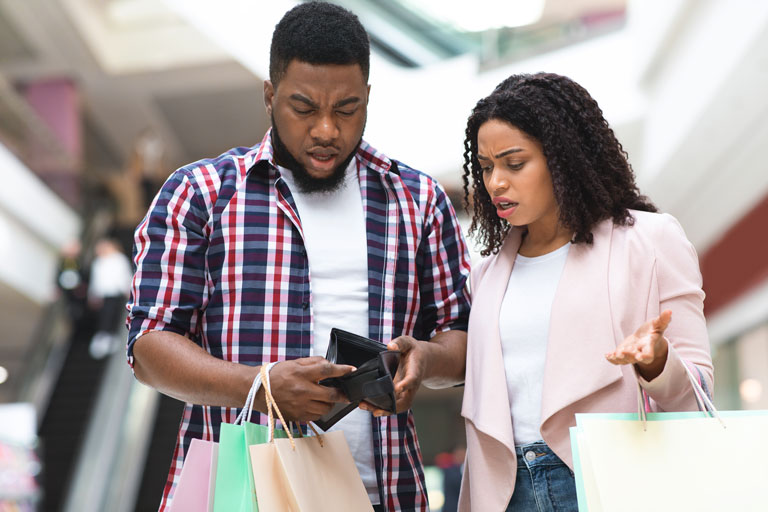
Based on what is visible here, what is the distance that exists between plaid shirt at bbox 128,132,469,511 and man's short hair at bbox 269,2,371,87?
0.25 metres

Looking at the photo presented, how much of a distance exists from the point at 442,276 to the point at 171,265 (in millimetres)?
729

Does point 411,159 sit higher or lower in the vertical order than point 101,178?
lower

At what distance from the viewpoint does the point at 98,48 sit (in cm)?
1500

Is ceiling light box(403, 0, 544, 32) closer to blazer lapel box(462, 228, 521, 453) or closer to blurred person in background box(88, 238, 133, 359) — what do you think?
blurred person in background box(88, 238, 133, 359)

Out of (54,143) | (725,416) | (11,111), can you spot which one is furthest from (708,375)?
(54,143)

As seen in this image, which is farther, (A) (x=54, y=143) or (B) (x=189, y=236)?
(A) (x=54, y=143)

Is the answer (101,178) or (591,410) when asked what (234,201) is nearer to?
(591,410)

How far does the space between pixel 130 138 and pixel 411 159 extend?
9106 mm

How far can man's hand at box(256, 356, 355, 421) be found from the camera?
180 centimetres

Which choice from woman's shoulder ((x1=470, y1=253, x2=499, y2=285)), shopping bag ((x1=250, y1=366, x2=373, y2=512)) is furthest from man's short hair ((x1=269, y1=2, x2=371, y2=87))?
shopping bag ((x1=250, y1=366, x2=373, y2=512))

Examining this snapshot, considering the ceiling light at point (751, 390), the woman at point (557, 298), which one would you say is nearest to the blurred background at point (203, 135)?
the ceiling light at point (751, 390)

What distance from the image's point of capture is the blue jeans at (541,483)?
6.62ft

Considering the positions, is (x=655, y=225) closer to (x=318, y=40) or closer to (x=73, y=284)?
(x=318, y=40)

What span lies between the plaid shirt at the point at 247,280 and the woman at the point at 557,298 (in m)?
0.20
